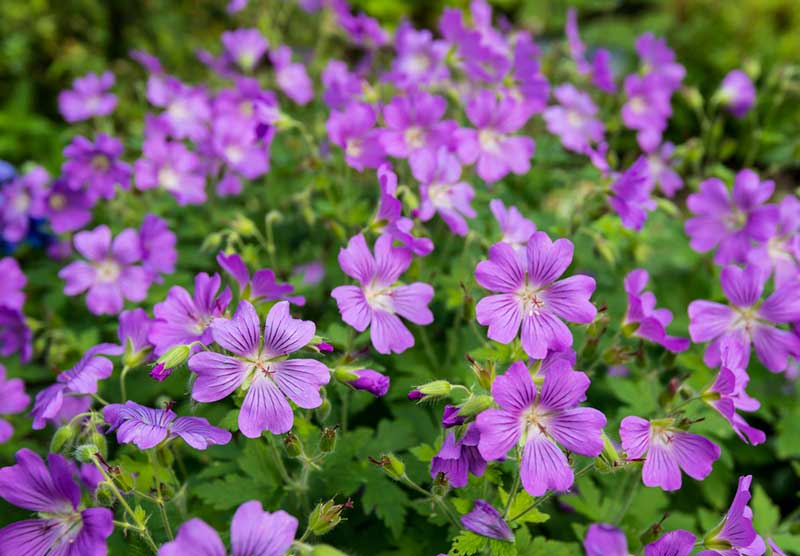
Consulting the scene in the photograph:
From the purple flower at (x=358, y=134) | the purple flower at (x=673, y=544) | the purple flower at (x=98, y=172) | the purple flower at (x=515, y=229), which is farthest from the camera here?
the purple flower at (x=98, y=172)

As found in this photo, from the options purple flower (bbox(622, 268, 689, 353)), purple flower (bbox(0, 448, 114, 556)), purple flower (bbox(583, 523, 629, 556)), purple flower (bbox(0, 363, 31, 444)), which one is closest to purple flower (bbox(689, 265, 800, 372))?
purple flower (bbox(622, 268, 689, 353))

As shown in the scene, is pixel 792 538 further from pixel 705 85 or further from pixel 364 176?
pixel 705 85

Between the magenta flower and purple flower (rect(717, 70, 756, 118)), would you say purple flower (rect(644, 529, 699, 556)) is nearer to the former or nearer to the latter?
the magenta flower

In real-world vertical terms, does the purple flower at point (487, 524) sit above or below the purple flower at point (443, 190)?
below

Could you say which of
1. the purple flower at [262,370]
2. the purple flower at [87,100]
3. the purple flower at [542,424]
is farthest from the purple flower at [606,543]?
the purple flower at [87,100]

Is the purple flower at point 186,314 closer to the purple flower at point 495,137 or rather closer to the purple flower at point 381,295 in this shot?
the purple flower at point 381,295

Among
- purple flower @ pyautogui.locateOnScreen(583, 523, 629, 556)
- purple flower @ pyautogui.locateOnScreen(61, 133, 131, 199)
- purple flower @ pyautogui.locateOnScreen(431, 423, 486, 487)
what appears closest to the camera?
purple flower @ pyautogui.locateOnScreen(583, 523, 629, 556)

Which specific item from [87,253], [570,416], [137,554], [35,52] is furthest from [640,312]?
[35,52]
